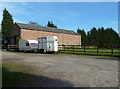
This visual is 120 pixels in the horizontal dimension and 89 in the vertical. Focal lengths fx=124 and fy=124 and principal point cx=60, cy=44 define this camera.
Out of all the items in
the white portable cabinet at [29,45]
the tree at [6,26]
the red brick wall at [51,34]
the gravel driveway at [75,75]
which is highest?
the tree at [6,26]

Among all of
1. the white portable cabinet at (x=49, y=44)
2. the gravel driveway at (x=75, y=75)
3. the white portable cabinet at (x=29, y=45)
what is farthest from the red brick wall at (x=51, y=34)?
the gravel driveway at (x=75, y=75)

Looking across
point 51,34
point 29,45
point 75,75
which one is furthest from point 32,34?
point 75,75

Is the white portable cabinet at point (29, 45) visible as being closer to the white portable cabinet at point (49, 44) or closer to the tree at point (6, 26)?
Answer: the white portable cabinet at point (49, 44)

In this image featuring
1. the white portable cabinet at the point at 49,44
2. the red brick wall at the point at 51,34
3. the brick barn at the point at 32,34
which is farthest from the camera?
the red brick wall at the point at 51,34

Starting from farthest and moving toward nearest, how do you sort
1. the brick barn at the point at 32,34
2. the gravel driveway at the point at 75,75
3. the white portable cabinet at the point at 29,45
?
the brick barn at the point at 32,34, the white portable cabinet at the point at 29,45, the gravel driveway at the point at 75,75

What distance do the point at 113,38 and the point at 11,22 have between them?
42544 mm

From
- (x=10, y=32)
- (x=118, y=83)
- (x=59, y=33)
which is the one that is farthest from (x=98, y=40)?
(x=118, y=83)

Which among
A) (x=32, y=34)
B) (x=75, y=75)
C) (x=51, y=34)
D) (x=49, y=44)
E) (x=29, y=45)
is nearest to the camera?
(x=75, y=75)

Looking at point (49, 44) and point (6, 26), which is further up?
point (6, 26)

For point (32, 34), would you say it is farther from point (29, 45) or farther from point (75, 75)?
point (75, 75)

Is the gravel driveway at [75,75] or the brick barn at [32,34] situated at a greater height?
the brick barn at [32,34]

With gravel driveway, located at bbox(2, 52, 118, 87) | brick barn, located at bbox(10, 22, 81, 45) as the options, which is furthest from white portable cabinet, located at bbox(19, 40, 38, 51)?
gravel driveway, located at bbox(2, 52, 118, 87)

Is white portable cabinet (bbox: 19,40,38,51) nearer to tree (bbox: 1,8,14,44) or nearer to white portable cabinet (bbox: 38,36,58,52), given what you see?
white portable cabinet (bbox: 38,36,58,52)

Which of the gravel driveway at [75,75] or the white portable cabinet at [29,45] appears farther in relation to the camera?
the white portable cabinet at [29,45]
